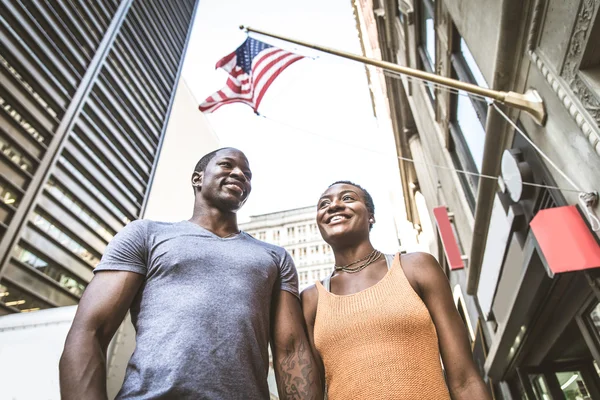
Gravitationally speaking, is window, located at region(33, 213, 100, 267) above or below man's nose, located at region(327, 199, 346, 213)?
above

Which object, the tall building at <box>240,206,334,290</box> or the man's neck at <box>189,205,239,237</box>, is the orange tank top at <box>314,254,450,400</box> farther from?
the tall building at <box>240,206,334,290</box>

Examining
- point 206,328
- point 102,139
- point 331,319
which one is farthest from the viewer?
point 102,139

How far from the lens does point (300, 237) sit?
2953 inches

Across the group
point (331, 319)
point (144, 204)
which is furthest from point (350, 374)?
point (144, 204)

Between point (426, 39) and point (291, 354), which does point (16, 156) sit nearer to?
point (426, 39)

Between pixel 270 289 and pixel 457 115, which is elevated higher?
pixel 457 115

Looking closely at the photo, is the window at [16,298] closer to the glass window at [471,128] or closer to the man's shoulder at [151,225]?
the glass window at [471,128]

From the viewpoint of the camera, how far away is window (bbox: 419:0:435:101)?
1082 cm

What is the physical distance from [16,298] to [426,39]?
1450 inches

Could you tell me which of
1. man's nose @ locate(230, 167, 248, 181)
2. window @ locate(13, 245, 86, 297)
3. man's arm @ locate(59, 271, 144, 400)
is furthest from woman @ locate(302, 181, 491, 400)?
window @ locate(13, 245, 86, 297)

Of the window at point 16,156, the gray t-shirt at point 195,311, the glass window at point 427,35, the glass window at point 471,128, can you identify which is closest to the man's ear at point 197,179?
the gray t-shirt at point 195,311

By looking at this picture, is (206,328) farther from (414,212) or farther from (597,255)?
(414,212)

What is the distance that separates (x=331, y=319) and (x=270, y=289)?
0.41 meters

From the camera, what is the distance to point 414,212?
23.9 metres
